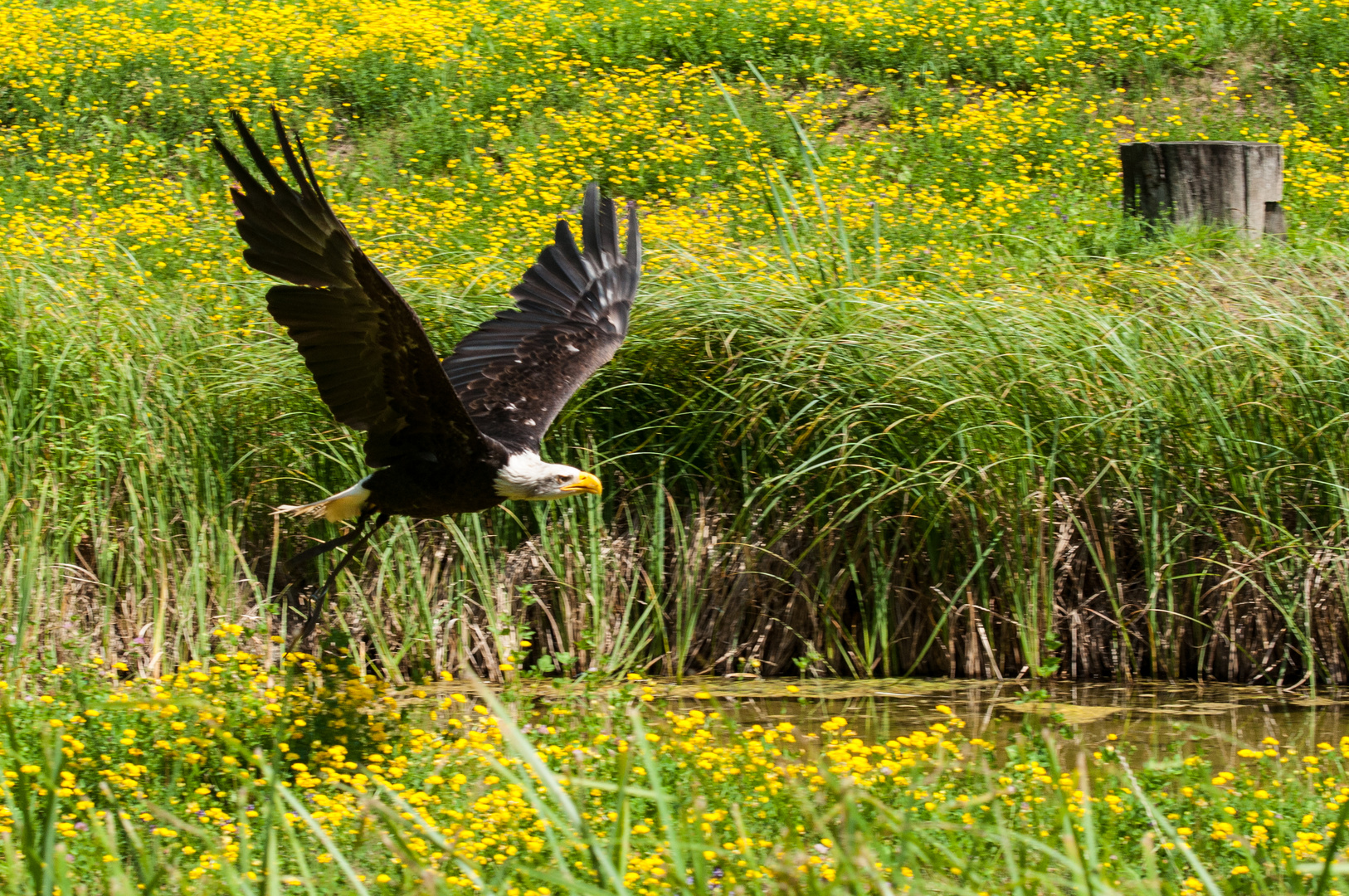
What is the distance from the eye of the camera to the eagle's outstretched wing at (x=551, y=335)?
4789 mm

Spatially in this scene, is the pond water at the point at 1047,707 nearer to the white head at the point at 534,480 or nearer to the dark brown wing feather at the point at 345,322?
the white head at the point at 534,480

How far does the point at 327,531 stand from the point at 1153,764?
313 cm

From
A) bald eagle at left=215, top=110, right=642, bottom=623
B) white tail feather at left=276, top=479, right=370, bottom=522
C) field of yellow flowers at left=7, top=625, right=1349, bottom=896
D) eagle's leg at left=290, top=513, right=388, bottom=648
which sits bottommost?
field of yellow flowers at left=7, top=625, right=1349, bottom=896

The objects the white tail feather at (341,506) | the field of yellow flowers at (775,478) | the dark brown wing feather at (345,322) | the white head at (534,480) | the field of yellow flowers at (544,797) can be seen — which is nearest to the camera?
the field of yellow flowers at (544,797)

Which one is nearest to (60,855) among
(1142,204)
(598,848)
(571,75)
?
(598,848)

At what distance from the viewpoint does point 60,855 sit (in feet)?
6.53

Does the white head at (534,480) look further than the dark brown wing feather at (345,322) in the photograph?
Yes

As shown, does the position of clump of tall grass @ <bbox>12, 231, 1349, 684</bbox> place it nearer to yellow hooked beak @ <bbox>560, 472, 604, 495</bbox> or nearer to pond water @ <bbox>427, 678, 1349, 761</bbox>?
pond water @ <bbox>427, 678, 1349, 761</bbox>

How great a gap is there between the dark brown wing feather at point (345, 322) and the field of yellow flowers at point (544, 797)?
0.73 m

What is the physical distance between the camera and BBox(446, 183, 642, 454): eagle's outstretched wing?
15.7 feet

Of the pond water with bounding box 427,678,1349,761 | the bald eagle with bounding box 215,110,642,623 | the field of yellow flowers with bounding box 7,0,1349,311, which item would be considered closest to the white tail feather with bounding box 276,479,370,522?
the bald eagle with bounding box 215,110,642,623

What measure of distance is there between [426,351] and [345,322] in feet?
0.79

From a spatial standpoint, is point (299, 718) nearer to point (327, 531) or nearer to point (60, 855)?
point (327, 531)

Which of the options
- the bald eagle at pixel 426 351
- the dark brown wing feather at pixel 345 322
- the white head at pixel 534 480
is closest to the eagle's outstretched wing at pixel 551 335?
the bald eagle at pixel 426 351
